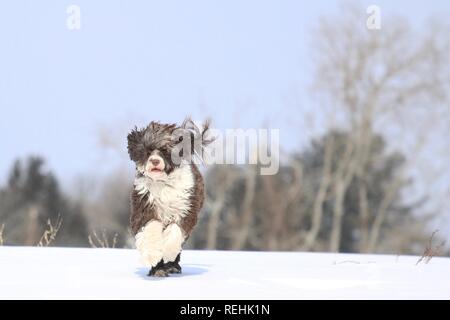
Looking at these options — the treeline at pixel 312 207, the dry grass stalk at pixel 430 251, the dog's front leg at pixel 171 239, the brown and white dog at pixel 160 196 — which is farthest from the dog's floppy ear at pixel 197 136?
the treeline at pixel 312 207

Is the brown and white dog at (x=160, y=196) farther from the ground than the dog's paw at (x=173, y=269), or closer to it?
farther from the ground

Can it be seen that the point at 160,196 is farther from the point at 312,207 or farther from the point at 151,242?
the point at 312,207

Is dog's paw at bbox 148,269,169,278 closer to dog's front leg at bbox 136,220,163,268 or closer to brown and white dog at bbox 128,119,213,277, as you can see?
brown and white dog at bbox 128,119,213,277

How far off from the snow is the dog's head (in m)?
0.99

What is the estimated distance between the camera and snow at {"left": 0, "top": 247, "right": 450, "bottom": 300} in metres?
6.03

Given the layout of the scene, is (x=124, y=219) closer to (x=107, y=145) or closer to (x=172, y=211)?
(x=107, y=145)

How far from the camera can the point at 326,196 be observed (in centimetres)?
3094

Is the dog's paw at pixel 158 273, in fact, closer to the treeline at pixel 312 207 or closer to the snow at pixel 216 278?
the snow at pixel 216 278

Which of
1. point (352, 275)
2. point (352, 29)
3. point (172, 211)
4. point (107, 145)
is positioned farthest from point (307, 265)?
A: point (352, 29)

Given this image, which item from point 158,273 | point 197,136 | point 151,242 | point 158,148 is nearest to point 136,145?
point 158,148

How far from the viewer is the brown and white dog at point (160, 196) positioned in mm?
6773

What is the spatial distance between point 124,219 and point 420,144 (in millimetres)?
14870

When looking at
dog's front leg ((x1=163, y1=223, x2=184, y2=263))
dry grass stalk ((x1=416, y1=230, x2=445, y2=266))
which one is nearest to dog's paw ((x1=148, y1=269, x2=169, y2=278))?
dog's front leg ((x1=163, y1=223, x2=184, y2=263))

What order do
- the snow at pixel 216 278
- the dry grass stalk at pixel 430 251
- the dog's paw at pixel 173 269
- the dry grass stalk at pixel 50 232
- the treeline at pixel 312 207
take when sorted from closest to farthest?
the snow at pixel 216 278, the dog's paw at pixel 173 269, the dry grass stalk at pixel 430 251, the dry grass stalk at pixel 50 232, the treeline at pixel 312 207
